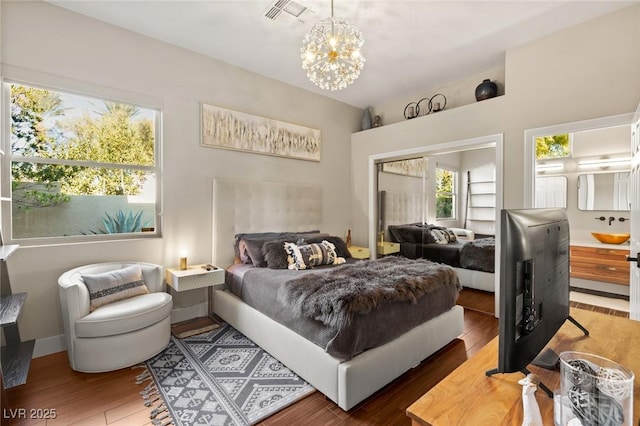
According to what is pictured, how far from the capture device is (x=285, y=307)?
88.0 inches

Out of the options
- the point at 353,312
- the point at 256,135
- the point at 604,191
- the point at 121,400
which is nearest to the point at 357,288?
the point at 353,312

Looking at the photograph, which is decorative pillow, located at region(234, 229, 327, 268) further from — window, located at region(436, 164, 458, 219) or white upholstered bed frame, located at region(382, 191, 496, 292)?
window, located at region(436, 164, 458, 219)

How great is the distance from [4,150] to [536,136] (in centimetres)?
475

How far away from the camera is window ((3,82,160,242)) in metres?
2.49

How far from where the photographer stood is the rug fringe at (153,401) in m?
1.74

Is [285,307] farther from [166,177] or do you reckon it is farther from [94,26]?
[94,26]

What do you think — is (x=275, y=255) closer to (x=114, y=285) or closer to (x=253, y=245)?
(x=253, y=245)

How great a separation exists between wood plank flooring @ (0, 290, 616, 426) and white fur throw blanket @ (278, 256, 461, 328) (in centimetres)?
55

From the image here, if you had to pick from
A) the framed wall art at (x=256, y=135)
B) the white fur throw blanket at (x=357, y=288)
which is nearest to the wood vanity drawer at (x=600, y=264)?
the white fur throw blanket at (x=357, y=288)

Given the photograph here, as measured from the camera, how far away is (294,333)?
2.16m

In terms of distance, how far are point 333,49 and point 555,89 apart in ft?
7.49

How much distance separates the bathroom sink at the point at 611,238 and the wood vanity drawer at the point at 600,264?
0.26ft

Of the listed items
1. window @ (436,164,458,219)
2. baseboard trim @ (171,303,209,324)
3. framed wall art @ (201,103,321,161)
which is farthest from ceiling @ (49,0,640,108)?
baseboard trim @ (171,303,209,324)

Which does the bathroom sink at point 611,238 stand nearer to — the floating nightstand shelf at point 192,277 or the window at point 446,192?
the window at point 446,192
